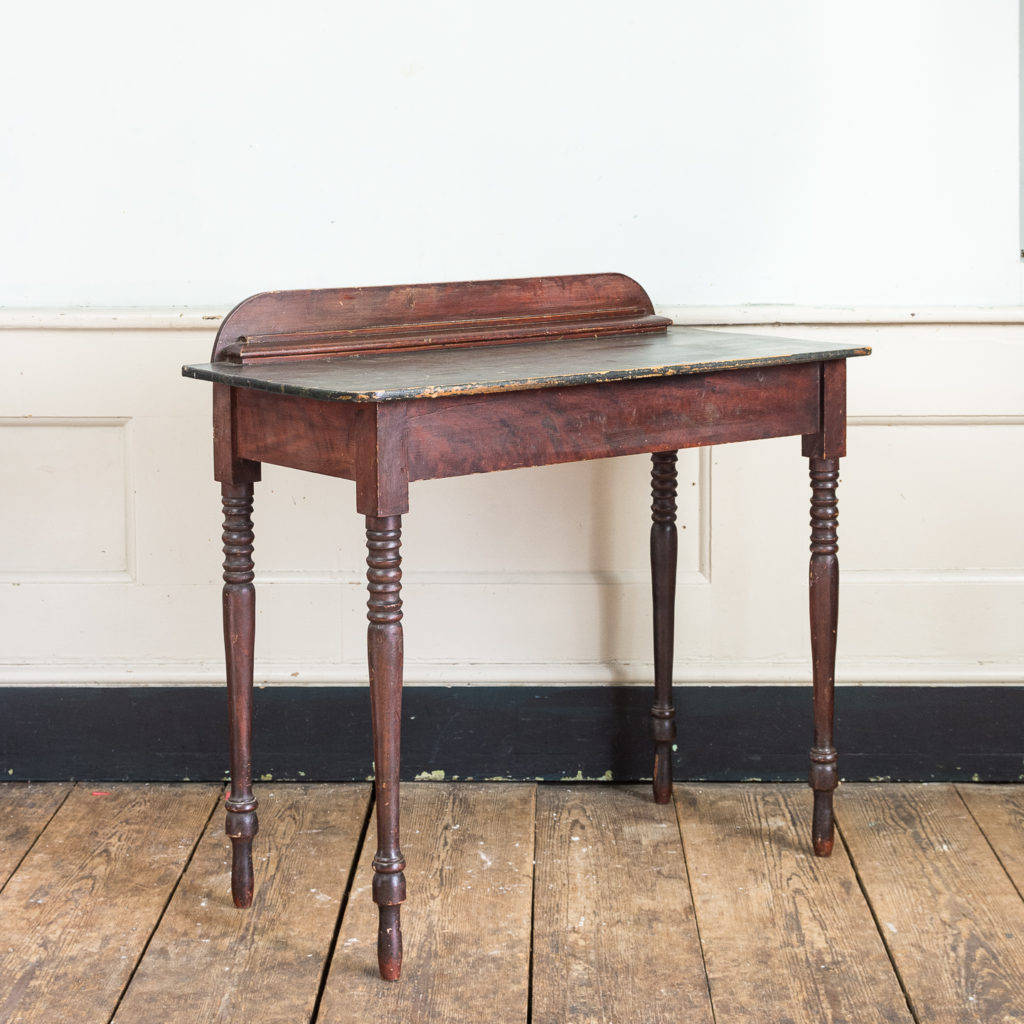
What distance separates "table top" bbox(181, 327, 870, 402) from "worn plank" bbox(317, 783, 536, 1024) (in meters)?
0.93

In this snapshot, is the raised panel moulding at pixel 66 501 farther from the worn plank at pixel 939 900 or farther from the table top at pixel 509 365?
the worn plank at pixel 939 900

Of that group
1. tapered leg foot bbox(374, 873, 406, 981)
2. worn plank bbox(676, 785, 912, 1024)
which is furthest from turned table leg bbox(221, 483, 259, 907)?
worn plank bbox(676, 785, 912, 1024)

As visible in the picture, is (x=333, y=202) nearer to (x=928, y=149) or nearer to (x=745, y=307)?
(x=745, y=307)

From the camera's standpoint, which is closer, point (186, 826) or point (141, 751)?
point (186, 826)

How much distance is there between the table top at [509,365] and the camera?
6.15 feet

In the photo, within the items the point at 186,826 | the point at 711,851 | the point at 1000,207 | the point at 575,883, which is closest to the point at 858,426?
the point at 1000,207

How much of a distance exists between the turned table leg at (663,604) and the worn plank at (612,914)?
0.34ft

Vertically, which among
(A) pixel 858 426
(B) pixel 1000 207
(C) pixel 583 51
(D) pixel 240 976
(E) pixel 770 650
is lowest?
(D) pixel 240 976

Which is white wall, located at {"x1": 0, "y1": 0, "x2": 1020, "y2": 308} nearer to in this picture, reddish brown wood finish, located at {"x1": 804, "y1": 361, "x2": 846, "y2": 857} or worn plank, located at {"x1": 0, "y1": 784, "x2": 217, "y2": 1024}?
reddish brown wood finish, located at {"x1": 804, "y1": 361, "x2": 846, "y2": 857}

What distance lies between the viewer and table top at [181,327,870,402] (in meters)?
1.88

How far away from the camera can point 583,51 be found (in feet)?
9.00

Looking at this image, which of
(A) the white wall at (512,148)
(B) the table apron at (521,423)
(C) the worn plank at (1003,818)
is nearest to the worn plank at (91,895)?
(B) the table apron at (521,423)

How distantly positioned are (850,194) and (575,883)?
5.03ft

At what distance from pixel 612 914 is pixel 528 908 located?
15cm
